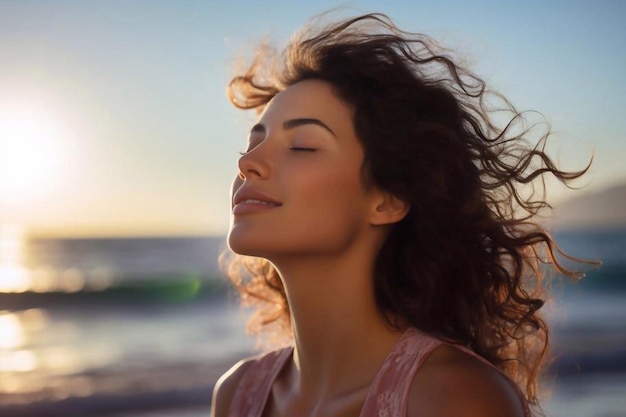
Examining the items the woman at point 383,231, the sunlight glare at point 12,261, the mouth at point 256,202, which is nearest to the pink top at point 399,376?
the woman at point 383,231

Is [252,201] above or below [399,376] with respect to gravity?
above

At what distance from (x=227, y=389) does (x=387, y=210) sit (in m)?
0.91

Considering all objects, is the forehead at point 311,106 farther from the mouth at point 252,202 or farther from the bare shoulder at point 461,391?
the bare shoulder at point 461,391

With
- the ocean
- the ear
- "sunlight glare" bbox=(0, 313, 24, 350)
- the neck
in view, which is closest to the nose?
the neck

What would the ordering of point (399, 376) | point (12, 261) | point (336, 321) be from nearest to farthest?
A: point (399, 376)
point (336, 321)
point (12, 261)

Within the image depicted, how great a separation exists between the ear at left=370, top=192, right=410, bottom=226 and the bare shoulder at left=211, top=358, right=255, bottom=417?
755mm

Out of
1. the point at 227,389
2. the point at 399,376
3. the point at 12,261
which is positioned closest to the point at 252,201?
the point at 399,376

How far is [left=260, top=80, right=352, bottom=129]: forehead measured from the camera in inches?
110

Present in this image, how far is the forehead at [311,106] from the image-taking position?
9.18ft

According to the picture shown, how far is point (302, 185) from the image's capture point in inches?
103

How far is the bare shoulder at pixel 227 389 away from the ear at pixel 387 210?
0.76m

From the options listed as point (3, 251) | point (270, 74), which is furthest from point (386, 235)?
point (3, 251)

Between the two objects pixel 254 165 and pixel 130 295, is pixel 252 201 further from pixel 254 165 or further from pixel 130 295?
pixel 130 295

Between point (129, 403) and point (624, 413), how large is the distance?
4380 mm
